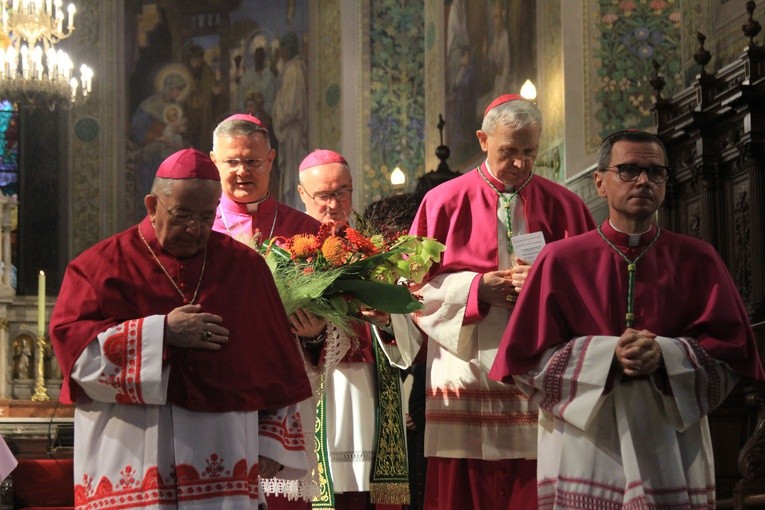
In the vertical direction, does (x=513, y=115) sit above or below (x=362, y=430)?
above

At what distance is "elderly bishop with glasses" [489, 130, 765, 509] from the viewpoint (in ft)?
13.1

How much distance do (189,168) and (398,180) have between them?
11419 mm

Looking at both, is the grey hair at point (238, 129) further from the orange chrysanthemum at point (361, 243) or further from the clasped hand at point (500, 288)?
the clasped hand at point (500, 288)

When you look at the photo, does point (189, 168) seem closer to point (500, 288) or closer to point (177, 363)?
point (177, 363)

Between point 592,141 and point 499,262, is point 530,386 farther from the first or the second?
point 592,141

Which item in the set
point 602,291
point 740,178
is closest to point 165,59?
point 740,178

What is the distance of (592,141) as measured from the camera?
36.5ft

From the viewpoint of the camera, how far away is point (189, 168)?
414 centimetres

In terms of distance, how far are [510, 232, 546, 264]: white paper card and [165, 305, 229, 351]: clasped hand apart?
1.30 m

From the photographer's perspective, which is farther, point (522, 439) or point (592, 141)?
point (592, 141)

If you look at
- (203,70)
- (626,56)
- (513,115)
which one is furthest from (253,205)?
(203,70)

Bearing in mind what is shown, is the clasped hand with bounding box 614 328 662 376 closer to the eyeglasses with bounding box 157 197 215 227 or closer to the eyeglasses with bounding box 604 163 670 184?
the eyeglasses with bounding box 604 163 670 184

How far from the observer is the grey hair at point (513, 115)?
200 inches

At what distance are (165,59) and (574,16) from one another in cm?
805
